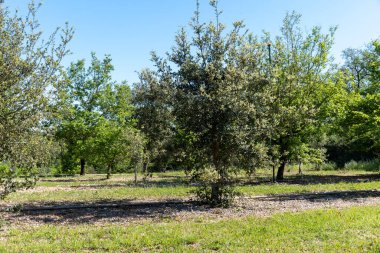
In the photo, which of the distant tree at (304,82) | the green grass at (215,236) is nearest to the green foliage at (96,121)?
the distant tree at (304,82)

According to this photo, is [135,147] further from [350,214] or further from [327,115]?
[350,214]

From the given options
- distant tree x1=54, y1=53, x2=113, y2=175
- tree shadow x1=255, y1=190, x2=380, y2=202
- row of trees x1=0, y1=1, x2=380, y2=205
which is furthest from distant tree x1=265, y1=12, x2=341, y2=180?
distant tree x1=54, y1=53, x2=113, y2=175

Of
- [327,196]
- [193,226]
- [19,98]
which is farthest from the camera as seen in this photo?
[327,196]

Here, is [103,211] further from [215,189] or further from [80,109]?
[80,109]

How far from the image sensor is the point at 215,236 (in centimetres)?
784

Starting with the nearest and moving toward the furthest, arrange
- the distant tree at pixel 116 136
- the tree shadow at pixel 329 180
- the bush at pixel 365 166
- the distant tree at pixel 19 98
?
1. the distant tree at pixel 19 98
2. the tree shadow at pixel 329 180
3. the distant tree at pixel 116 136
4. the bush at pixel 365 166

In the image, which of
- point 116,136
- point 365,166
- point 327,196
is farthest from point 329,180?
point 365,166

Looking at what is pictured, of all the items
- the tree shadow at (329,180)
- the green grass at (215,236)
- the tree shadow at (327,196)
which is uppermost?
the tree shadow at (329,180)

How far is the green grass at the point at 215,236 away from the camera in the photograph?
701cm

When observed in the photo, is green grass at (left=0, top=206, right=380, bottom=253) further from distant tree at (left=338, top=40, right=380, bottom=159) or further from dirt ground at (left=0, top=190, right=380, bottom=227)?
distant tree at (left=338, top=40, right=380, bottom=159)

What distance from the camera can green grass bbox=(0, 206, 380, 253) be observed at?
7.01 meters

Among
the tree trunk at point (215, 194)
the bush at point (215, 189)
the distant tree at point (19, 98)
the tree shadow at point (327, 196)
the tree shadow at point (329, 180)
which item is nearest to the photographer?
the distant tree at point (19, 98)

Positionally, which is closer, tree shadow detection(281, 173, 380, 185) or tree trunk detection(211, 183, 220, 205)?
tree trunk detection(211, 183, 220, 205)

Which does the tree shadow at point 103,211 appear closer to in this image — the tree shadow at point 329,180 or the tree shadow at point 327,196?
the tree shadow at point 327,196
